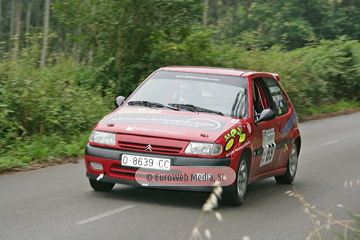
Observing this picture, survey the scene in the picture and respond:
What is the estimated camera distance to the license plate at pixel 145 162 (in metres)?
7.05

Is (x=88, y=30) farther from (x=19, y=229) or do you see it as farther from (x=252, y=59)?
(x=19, y=229)

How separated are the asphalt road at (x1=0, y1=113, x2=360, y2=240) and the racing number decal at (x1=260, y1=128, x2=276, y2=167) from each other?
52 cm

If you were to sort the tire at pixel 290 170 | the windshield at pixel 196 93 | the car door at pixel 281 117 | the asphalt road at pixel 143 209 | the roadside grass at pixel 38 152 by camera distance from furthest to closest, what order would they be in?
the roadside grass at pixel 38 152 < the tire at pixel 290 170 < the car door at pixel 281 117 < the windshield at pixel 196 93 < the asphalt road at pixel 143 209

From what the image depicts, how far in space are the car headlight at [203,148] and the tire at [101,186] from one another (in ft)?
Result: 4.78

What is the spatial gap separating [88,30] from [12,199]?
10.3m

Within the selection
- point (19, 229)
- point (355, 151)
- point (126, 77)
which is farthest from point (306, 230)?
point (126, 77)

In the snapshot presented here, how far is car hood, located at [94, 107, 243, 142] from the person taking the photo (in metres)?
7.22

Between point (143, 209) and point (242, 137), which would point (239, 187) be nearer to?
point (242, 137)

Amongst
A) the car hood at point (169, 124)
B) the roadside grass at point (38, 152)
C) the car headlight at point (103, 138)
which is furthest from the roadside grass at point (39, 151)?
the car hood at point (169, 124)

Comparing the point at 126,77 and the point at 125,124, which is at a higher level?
the point at 125,124

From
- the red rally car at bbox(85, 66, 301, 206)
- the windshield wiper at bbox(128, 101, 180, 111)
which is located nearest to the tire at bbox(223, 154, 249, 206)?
the red rally car at bbox(85, 66, 301, 206)

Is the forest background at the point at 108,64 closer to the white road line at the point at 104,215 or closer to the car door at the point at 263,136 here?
the white road line at the point at 104,215

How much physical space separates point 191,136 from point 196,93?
4.40 ft

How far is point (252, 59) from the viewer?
868 inches
